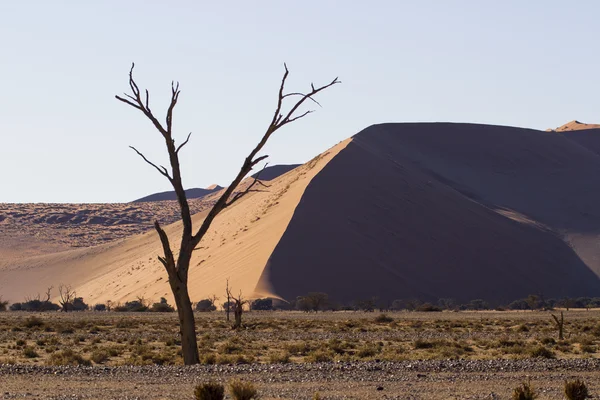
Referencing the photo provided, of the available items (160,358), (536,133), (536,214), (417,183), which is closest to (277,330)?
(160,358)

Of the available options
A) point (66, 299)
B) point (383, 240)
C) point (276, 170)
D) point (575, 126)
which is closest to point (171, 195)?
point (276, 170)

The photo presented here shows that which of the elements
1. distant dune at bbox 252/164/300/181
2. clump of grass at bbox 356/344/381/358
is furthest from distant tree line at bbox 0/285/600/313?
distant dune at bbox 252/164/300/181

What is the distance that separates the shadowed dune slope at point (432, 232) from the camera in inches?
2562

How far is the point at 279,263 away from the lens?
211 ft

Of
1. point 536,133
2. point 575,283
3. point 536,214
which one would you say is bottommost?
point 575,283

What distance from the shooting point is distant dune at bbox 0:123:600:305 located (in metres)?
65.4

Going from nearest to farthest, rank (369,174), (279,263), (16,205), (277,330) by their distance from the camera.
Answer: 1. (277,330)
2. (279,263)
3. (369,174)
4. (16,205)

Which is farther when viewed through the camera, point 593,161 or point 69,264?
point 593,161

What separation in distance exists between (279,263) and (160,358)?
4463 cm

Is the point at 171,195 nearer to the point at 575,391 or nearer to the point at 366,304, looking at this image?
the point at 366,304

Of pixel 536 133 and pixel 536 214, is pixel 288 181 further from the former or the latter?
pixel 536 133

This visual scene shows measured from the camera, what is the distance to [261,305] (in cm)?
5553

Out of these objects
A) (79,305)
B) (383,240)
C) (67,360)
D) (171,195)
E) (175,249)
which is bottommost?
(79,305)

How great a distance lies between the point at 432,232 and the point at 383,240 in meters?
5.54
